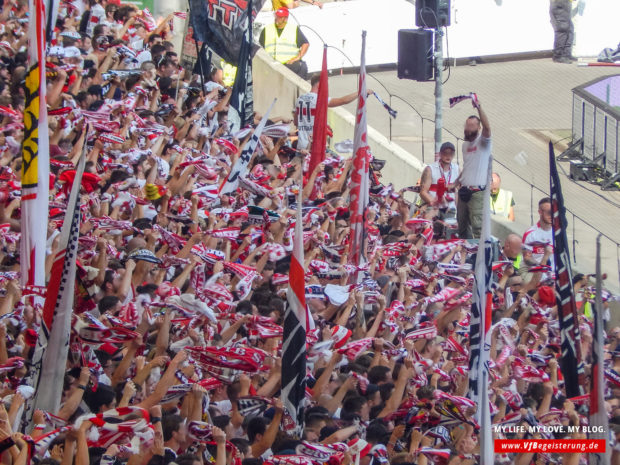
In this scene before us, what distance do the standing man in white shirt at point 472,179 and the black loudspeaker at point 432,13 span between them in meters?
2.54

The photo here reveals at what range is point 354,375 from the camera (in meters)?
8.89

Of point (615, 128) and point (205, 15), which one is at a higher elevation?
point (205, 15)

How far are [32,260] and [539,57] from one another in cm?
1694

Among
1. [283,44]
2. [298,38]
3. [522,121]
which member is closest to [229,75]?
[283,44]

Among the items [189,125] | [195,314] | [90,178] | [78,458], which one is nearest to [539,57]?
[189,125]

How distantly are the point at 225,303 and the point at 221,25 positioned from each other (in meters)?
7.17

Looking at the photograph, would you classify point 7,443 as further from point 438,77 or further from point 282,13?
point 282,13

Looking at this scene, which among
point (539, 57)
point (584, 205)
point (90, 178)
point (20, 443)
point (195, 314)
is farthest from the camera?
point (539, 57)

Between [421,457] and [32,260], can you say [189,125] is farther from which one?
[421,457]

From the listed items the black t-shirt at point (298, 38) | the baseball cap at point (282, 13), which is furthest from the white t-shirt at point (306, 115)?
the black t-shirt at point (298, 38)

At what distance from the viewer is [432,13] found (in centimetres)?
1582

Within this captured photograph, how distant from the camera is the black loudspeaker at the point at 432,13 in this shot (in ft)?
51.4

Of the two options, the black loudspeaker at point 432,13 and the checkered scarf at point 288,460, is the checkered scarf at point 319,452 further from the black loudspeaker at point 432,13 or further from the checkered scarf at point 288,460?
the black loudspeaker at point 432,13

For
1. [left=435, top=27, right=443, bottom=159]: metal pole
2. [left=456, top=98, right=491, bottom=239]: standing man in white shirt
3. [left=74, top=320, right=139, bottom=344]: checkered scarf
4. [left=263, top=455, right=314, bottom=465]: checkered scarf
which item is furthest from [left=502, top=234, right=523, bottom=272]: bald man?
[left=263, top=455, right=314, bottom=465]: checkered scarf
